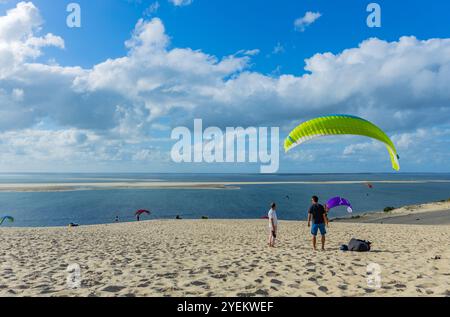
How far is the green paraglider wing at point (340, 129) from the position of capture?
12.2 m

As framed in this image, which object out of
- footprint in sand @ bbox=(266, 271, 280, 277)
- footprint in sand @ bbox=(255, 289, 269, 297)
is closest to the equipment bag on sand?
footprint in sand @ bbox=(266, 271, 280, 277)

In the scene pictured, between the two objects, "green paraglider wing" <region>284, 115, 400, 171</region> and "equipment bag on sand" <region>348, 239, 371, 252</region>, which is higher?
"green paraglider wing" <region>284, 115, 400, 171</region>

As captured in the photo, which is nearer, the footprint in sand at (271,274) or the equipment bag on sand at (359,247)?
the footprint in sand at (271,274)

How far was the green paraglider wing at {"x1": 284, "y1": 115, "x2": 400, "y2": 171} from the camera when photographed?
12188 mm

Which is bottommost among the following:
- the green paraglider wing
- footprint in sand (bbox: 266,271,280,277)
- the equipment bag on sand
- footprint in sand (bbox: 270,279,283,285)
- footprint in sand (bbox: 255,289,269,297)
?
the equipment bag on sand

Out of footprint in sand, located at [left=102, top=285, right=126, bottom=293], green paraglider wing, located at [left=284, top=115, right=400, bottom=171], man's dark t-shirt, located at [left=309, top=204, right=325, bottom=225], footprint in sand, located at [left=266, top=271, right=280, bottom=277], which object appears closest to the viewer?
footprint in sand, located at [left=102, top=285, right=126, bottom=293]

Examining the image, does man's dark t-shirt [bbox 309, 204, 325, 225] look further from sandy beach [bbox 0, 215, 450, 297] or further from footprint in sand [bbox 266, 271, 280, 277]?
footprint in sand [bbox 266, 271, 280, 277]

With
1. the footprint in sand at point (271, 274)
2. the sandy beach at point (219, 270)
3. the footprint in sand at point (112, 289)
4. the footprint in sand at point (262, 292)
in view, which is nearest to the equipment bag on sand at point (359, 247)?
the sandy beach at point (219, 270)

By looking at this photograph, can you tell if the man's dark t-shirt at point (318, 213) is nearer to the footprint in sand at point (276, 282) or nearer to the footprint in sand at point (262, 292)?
the footprint in sand at point (276, 282)

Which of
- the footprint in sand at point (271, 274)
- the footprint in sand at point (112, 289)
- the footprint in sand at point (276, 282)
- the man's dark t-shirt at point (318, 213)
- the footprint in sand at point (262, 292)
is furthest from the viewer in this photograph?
the man's dark t-shirt at point (318, 213)

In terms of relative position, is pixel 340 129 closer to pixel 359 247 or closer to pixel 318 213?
pixel 318 213

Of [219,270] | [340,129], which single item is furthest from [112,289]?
[340,129]
